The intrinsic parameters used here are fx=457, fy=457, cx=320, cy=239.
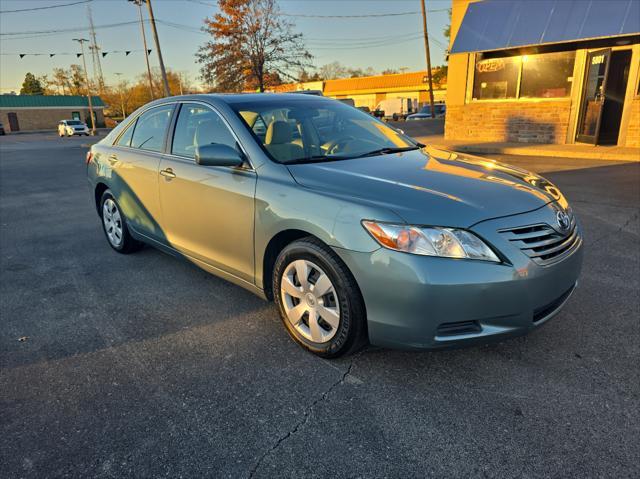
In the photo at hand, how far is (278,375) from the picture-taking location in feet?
8.89

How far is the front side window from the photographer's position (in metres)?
3.44

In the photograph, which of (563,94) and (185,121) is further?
(563,94)

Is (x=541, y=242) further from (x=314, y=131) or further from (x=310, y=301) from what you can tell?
(x=314, y=131)

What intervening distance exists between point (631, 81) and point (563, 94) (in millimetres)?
1858

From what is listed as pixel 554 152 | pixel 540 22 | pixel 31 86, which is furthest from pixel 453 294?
pixel 31 86

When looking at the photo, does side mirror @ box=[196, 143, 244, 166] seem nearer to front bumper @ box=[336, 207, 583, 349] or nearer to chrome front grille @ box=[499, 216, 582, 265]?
front bumper @ box=[336, 207, 583, 349]

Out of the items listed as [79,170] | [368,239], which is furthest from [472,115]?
[368,239]

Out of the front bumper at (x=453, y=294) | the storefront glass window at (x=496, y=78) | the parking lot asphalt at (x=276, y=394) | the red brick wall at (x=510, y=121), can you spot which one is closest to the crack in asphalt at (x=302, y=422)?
the parking lot asphalt at (x=276, y=394)

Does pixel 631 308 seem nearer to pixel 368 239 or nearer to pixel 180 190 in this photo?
pixel 368 239

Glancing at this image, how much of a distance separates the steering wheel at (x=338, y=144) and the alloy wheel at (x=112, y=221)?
263cm

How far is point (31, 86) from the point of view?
310ft

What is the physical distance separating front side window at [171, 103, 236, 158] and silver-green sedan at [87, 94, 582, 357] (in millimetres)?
14

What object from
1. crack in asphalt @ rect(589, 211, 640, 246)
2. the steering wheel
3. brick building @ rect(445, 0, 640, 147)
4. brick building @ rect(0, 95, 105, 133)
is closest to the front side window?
the steering wheel

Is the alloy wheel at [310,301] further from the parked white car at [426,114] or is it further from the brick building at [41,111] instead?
the brick building at [41,111]
